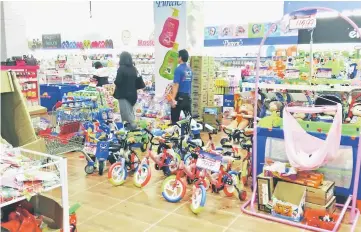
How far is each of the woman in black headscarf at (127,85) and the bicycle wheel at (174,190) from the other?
214cm

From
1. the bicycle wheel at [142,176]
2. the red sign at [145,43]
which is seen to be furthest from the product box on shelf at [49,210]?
the red sign at [145,43]

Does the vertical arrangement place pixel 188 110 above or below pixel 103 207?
above

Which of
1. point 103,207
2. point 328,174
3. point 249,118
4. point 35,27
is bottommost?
point 103,207

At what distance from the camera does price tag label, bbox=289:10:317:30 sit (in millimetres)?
3895

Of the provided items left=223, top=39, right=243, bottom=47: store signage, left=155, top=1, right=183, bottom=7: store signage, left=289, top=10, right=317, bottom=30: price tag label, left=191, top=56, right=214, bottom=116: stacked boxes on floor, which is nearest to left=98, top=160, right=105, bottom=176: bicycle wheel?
left=289, top=10, right=317, bottom=30: price tag label

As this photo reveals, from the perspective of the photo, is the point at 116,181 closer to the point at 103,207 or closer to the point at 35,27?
the point at 103,207

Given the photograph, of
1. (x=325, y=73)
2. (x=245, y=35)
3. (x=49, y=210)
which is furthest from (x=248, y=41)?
(x=49, y=210)

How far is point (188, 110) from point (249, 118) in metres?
1.06

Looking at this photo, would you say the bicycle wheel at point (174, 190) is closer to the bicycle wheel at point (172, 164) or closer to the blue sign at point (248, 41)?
the bicycle wheel at point (172, 164)

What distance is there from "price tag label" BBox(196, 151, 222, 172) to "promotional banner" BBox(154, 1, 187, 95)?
4262mm

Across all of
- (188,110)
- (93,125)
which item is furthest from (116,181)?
(188,110)

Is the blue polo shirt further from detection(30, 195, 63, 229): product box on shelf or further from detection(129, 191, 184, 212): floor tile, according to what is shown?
detection(30, 195, 63, 229): product box on shelf

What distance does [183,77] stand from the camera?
608cm

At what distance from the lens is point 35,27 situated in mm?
15711
